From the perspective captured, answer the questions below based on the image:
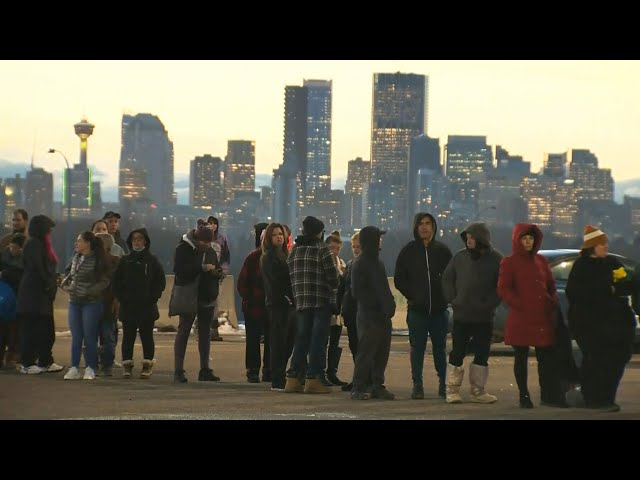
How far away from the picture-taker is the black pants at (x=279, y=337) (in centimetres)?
1630

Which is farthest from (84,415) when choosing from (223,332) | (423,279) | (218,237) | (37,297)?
(223,332)

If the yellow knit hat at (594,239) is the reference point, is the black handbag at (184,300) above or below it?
below

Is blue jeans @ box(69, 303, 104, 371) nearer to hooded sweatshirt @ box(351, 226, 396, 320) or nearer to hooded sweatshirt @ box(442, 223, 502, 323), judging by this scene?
hooded sweatshirt @ box(351, 226, 396, 320)

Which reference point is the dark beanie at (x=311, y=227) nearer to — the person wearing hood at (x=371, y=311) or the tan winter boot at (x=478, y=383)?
the person wearing hood at (x=371, y=311)

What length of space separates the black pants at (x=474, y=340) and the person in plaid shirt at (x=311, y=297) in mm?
1416

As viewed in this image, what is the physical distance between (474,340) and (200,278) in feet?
12.4

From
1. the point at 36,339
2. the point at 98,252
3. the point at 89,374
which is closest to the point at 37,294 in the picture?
the point at 36,339

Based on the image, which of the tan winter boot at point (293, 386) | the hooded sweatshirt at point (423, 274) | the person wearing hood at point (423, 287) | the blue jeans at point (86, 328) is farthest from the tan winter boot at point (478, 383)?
the blue jeans at point (86, 328)

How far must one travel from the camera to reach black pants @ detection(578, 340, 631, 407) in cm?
1420

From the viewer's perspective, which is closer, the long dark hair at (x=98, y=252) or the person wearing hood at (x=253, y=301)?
the person wearing hood at (x=253, y=301)

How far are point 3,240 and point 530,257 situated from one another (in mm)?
6913

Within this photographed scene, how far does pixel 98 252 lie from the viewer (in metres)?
17.7
